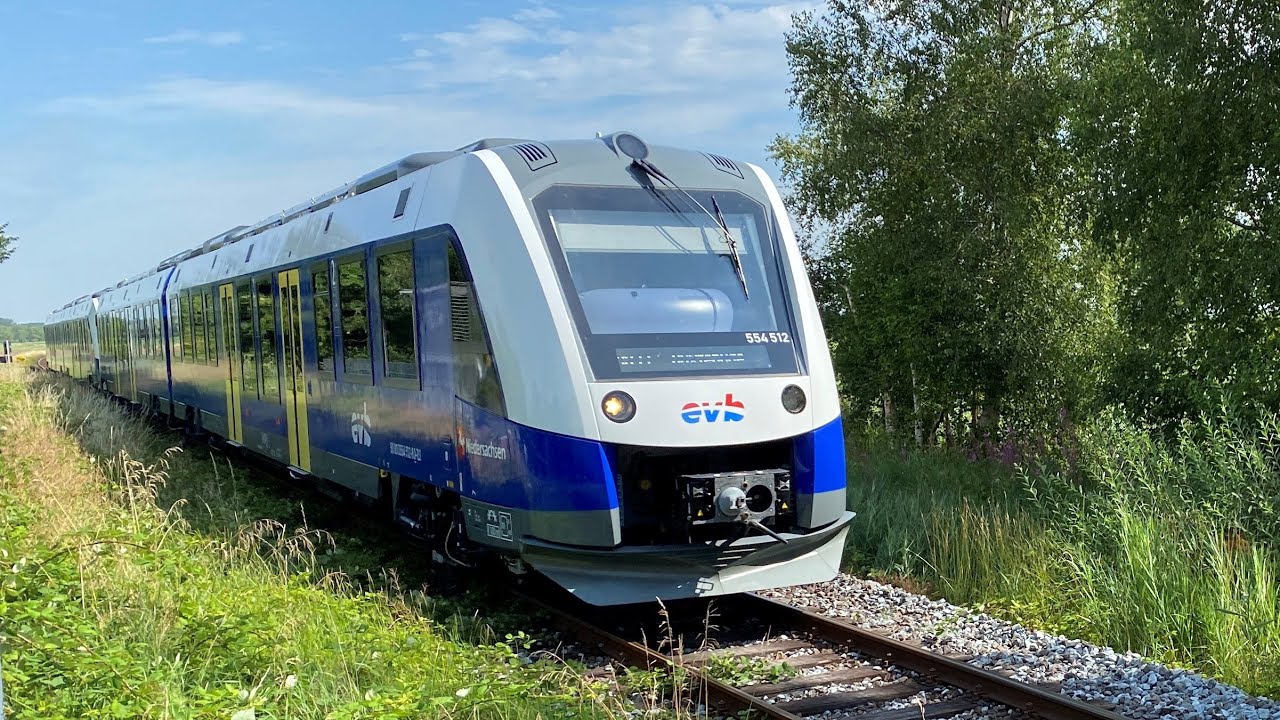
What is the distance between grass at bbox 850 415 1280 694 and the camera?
6.39m

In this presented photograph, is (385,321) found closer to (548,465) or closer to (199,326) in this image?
(548,465)

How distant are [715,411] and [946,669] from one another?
1913mm

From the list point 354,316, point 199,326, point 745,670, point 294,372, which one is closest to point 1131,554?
point 745,670

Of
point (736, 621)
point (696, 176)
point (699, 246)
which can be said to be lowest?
point (736, 621)

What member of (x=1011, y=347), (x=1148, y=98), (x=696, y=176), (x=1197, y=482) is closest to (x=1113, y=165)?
(x=1148, y=98)

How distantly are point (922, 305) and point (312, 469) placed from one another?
568 inches

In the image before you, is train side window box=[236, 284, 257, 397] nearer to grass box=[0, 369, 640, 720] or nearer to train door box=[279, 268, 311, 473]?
train door box=[279, 268, 311, 473]

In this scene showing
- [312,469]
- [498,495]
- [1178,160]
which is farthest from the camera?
[1178,160]

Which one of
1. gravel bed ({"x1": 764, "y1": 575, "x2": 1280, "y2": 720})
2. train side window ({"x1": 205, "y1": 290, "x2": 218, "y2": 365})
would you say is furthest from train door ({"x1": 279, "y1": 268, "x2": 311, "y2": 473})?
gravel bed ({"x1": 764, "y1": 575, "x2": 1280, "y2": 720})

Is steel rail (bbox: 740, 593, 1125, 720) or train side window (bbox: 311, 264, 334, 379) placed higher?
train side window (bbox: 311, 264, 334, 379)

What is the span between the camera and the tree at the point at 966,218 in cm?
2183

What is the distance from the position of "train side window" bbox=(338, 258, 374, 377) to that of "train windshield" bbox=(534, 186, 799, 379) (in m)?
2.69

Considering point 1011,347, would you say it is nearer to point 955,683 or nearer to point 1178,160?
point 1178,160

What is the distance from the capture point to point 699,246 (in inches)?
288
